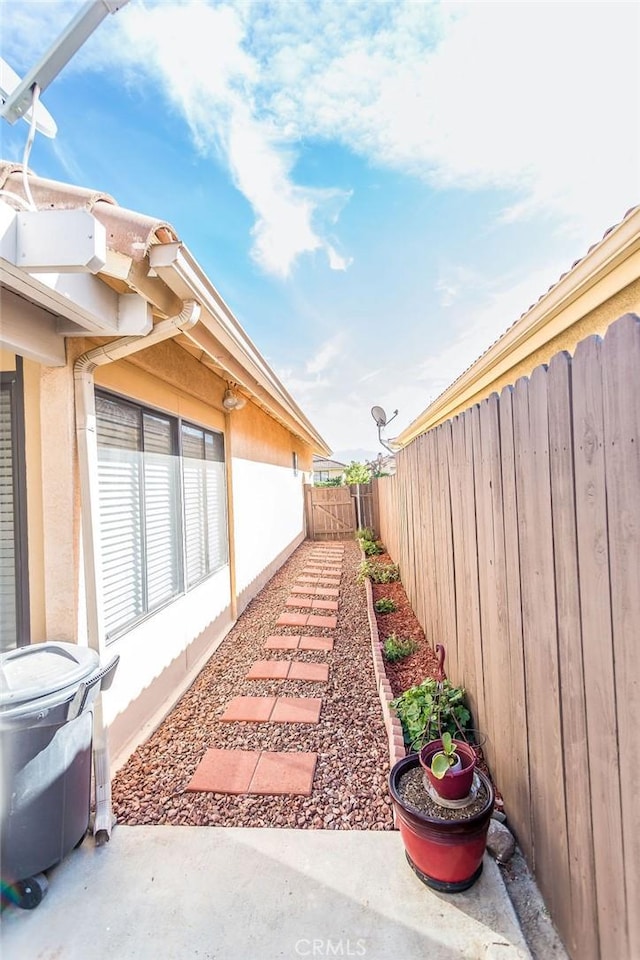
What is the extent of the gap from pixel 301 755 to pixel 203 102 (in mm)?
6823

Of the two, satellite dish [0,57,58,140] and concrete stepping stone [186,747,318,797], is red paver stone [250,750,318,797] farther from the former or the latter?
satellite dish [0,57,58,140]

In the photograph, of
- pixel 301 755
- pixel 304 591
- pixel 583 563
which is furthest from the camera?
pixel 304 591

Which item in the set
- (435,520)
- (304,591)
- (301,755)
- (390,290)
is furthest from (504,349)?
(390,290)

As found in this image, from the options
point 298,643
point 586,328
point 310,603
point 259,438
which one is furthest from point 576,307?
point 259,438

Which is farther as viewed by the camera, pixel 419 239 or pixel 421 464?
pixel 419 239

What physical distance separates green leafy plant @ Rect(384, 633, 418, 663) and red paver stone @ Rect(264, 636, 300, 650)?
1097 mm

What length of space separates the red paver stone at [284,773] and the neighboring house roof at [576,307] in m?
3.75

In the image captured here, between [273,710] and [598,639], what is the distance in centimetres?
300

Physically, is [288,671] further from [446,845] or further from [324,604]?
[446,845]

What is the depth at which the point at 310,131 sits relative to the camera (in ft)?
20.5

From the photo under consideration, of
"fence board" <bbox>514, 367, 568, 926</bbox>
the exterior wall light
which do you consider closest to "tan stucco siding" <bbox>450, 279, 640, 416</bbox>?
"fence board" <bbox>514, 367, 568, 926</bbox>

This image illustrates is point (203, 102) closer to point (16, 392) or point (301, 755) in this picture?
point (16, 392)

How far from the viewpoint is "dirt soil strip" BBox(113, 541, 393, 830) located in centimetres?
257

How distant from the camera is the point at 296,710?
12.2 ft
